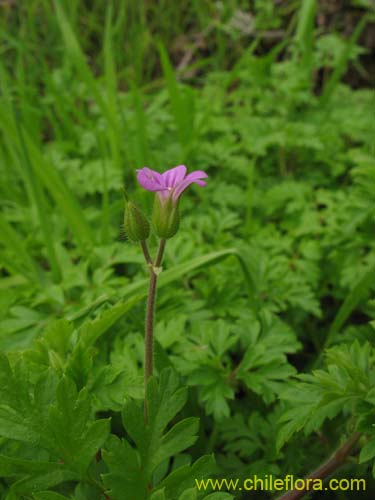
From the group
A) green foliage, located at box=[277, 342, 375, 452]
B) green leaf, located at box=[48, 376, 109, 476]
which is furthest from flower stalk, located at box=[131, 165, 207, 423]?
green foliage, located at box=[277, 342, 375, 452]

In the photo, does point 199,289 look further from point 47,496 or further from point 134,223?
point 47,496

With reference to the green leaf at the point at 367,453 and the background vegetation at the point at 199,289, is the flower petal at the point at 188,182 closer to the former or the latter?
the background vegetation at the point at 199,289

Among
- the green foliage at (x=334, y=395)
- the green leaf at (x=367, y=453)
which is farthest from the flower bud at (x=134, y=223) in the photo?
the green leaf at (x=367, y=453)

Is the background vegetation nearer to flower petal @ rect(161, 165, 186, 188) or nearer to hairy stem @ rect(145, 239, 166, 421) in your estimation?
hairy stem @ rect(145, 239, 166, 421)

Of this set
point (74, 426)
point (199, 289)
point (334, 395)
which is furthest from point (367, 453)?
point (199, 289)

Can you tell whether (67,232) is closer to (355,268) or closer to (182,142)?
(182,142)

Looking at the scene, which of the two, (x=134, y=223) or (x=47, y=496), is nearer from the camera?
(x=47, y=496)
